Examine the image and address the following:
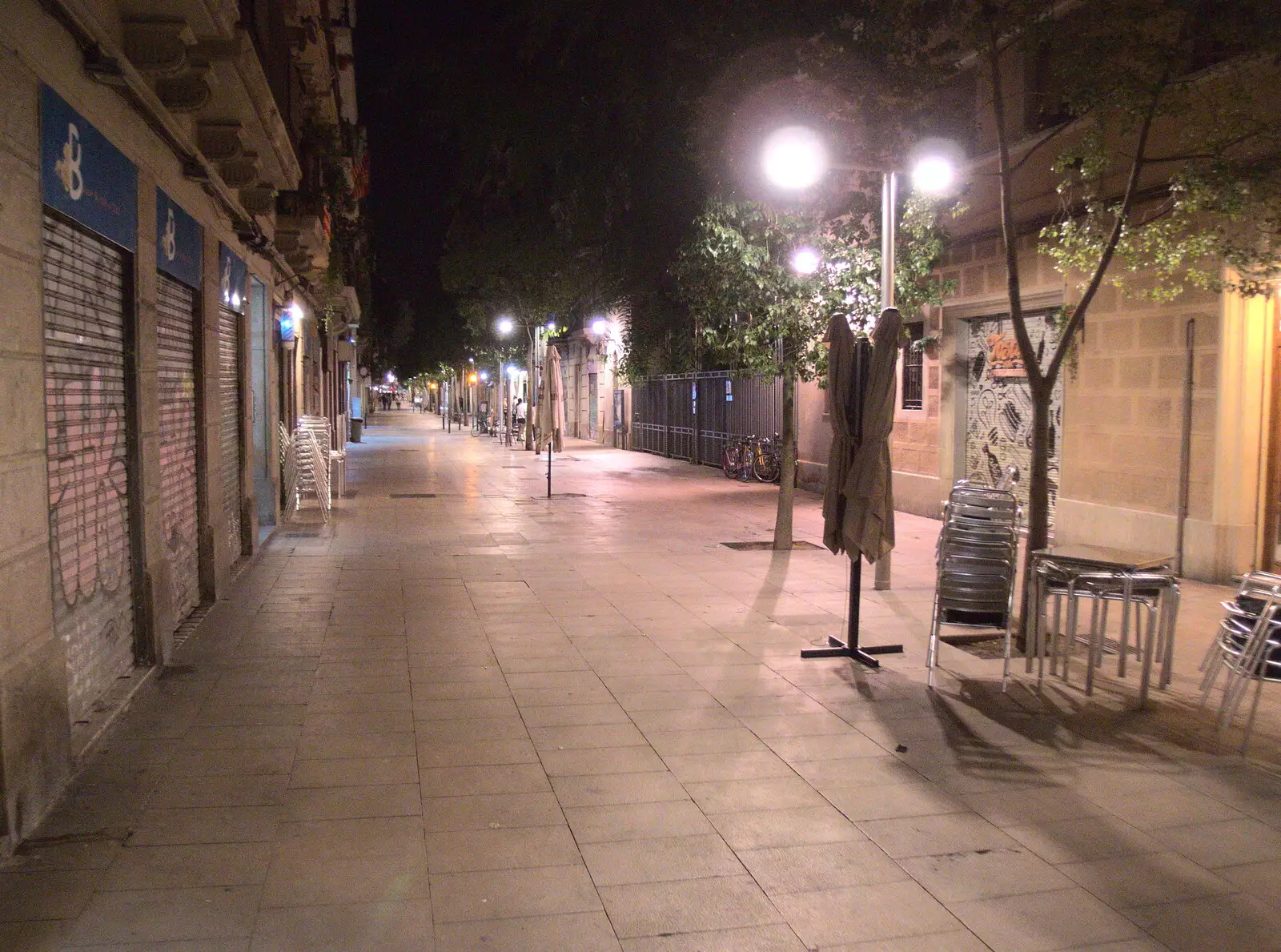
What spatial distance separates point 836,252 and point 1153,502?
14.0 ft

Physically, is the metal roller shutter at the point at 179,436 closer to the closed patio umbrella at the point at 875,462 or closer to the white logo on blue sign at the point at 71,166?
the white logo on blue sign at the point at 71,166

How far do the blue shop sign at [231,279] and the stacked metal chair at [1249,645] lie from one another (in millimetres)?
8539

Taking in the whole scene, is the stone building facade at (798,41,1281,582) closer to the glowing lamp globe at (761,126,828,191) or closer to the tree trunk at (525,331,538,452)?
the glowing lamp globe at (761,126,828,191)

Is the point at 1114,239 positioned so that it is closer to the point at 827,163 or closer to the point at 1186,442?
the point at 827,163

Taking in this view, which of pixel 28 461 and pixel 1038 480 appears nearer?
pixel 28 461

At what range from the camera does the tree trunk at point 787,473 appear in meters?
12.2

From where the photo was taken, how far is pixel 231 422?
1102 cm

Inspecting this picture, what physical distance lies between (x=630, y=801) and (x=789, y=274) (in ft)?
26.8

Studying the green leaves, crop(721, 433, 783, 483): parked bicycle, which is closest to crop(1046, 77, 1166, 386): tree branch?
the green leaves

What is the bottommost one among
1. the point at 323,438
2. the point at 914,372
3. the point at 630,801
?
the point at 630,801

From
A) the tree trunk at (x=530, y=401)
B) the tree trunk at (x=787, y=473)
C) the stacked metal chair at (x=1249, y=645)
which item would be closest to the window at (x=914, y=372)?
the tree trunk at (x=787, y=473)

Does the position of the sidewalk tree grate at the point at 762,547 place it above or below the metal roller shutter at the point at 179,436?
below

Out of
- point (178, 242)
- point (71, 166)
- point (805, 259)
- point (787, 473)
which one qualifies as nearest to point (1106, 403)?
point (787, 473)

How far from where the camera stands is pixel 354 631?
8.05 metres
